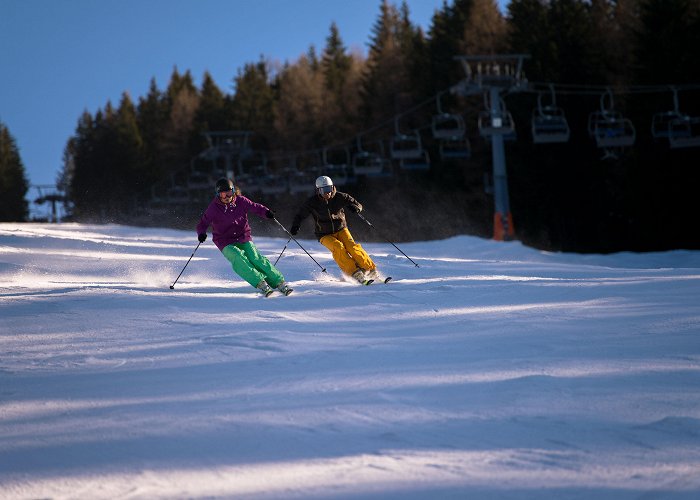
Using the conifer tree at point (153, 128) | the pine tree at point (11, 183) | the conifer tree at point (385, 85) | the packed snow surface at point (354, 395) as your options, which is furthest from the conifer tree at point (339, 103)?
the packed snow surface at point (354, 395)

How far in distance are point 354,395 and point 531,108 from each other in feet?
116

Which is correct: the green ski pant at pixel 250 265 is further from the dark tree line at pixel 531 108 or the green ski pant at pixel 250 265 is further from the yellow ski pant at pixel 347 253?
the dark tree line at pixel 531 108

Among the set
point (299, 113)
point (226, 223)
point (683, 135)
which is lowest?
point (226, 223)

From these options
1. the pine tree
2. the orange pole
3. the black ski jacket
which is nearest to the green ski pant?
the black ski jacket

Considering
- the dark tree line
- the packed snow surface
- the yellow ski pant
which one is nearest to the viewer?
the packed snow surface

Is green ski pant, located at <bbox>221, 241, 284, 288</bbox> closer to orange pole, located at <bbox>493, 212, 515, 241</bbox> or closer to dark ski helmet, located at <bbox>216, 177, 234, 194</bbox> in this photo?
dark ski helmet, located at <bbox>216, 177, 234, 194</bbox>

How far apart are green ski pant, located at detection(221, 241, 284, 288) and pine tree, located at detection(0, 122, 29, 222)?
78.1 m

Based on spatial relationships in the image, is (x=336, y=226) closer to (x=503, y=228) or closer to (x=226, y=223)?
(x=226, y=223)

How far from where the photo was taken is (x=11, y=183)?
290ft

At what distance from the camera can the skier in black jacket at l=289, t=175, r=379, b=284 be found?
33.3 feet

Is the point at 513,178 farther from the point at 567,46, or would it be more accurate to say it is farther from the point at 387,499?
the point at 387,499

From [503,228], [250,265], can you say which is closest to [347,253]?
[250,265]

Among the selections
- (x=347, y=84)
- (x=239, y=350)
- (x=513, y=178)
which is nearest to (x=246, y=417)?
(x=239, y=350)

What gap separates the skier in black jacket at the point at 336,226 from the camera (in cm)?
1016
